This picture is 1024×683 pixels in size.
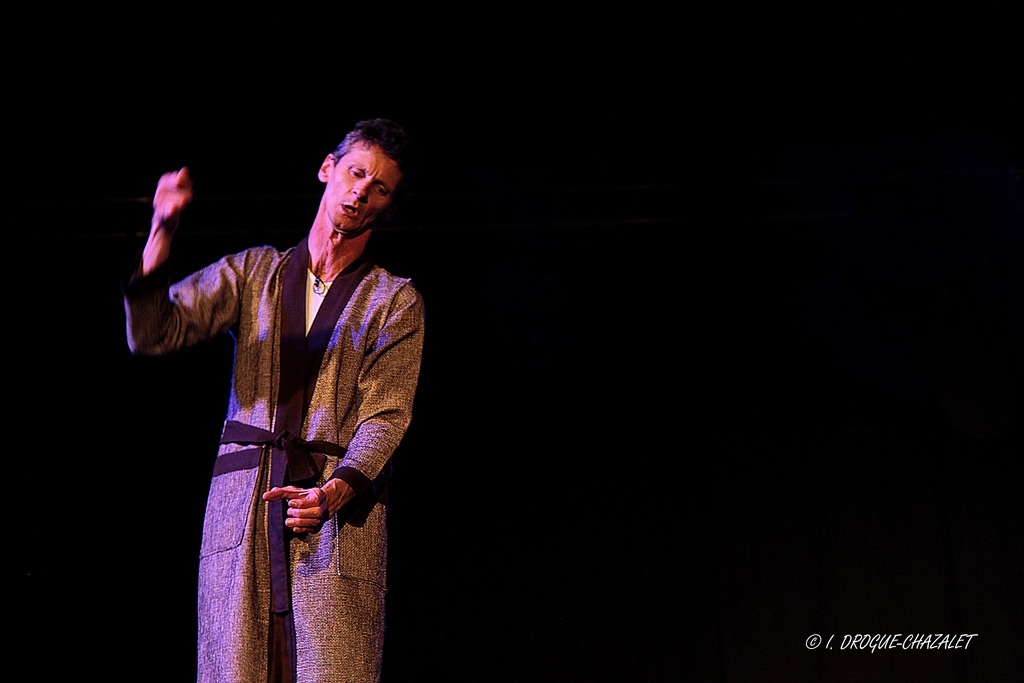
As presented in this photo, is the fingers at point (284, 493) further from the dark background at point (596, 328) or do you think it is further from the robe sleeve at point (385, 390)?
the dark background at point (596, 328)

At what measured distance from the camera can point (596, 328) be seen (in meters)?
3.70

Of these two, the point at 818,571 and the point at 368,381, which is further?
the point at 818,571

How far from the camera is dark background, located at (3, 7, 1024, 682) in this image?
135 inches

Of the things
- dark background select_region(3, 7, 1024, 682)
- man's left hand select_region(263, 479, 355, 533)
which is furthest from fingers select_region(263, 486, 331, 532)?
dark background select_region(3, 7, 1024, 682)

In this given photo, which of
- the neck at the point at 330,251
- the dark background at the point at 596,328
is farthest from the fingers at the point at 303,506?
the dark background at the point at 596,328

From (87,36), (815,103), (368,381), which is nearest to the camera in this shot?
(368,381)

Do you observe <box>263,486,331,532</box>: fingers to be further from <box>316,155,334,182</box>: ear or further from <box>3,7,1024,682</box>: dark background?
<box>3,7,1024,682</box>: dark background

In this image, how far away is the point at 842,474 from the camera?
3.65 meters

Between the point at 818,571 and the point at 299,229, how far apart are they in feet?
7.56

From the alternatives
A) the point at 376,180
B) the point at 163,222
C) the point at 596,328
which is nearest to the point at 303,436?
the point at 163,222

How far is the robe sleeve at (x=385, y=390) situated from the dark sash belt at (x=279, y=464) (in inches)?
2.2

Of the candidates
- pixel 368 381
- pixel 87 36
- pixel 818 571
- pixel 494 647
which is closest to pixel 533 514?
pixel 494 647

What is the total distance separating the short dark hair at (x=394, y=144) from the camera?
216cm

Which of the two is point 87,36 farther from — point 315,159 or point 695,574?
point 695,574
